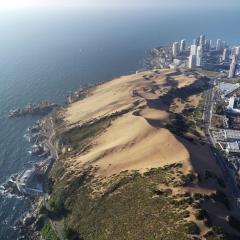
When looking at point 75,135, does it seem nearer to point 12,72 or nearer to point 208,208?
point 208,208

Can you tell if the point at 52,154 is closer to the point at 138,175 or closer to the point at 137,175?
the point at 137,175

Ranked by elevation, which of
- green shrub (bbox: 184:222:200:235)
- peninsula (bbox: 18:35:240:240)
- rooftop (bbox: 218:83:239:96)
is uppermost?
green shrub (bbox: 184:222:200:235)

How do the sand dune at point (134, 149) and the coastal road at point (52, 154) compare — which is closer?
the coastal road at point (52, 154)

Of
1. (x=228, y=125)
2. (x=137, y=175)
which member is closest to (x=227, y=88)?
(x=228, y=125)

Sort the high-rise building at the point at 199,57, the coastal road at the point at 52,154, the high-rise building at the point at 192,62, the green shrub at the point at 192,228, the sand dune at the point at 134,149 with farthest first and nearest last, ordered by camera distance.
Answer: the high-rise building at the point at 199,57, the high-rise building at the point at 192,62, the sand dune at the point at 134,149, the coastal road at the point at 52,154, the green shrub at the point at 192,228

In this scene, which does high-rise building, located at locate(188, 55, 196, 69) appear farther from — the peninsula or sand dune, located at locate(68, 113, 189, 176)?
sand dune, located at locate(68, 113, 189, 176)

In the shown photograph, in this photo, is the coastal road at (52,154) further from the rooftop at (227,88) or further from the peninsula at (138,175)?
the rooftop at (227,88)

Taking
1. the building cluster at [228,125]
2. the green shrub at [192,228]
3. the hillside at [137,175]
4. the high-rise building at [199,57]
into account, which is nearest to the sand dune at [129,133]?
the hillside at [137,175]

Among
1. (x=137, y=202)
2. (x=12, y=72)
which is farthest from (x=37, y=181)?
(x=12, y=72)

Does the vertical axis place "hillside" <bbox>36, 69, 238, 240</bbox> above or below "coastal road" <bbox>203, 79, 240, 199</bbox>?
above

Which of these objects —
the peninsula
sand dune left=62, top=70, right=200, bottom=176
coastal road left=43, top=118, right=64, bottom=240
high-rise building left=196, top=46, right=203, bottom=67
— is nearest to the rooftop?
the peninsula

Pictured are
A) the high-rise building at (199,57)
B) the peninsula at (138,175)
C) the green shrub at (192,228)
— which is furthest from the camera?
the high-rise building at (199,57)
